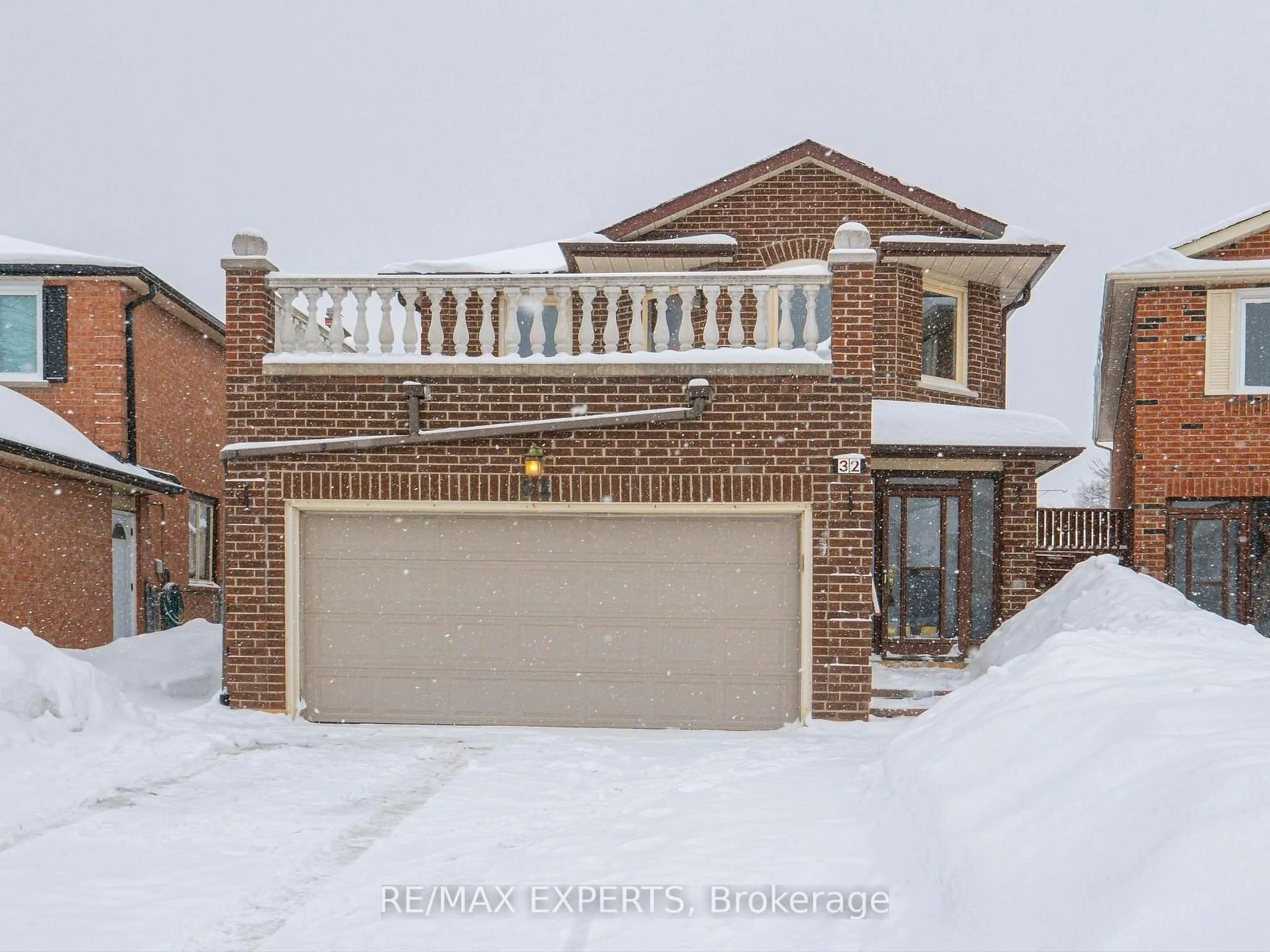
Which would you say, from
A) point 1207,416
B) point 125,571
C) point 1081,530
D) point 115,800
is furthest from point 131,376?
point 1207,416

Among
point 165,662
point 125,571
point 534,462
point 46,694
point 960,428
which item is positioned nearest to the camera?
point 46,694

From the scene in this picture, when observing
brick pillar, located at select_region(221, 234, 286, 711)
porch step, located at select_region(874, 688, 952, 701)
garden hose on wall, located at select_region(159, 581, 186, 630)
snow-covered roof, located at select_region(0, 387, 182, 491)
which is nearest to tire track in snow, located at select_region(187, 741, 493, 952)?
brick pillar, located at select_region(221, 234, 286, 711)

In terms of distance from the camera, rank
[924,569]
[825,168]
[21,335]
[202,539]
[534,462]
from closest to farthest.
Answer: [534,462] → [924,569] → [825,168] → [21,335] → [202,539]

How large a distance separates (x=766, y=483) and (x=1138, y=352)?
7.09 m

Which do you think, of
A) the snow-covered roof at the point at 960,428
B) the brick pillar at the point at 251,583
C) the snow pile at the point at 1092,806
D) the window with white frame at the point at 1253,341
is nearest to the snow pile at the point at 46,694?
the brick pillar at the point at 251,583

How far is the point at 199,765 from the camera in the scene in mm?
8047

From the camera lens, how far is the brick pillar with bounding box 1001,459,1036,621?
13.7 m

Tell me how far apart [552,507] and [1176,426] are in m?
8.89

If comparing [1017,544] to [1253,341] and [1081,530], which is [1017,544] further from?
[1253,341]

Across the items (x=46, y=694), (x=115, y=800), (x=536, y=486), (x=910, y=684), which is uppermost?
(x=536, y=486)

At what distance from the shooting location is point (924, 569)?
14.0 metres

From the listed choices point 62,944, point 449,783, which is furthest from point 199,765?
point 62,944

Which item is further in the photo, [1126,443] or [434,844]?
[1126,443]

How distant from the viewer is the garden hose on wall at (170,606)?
53.3 ft
